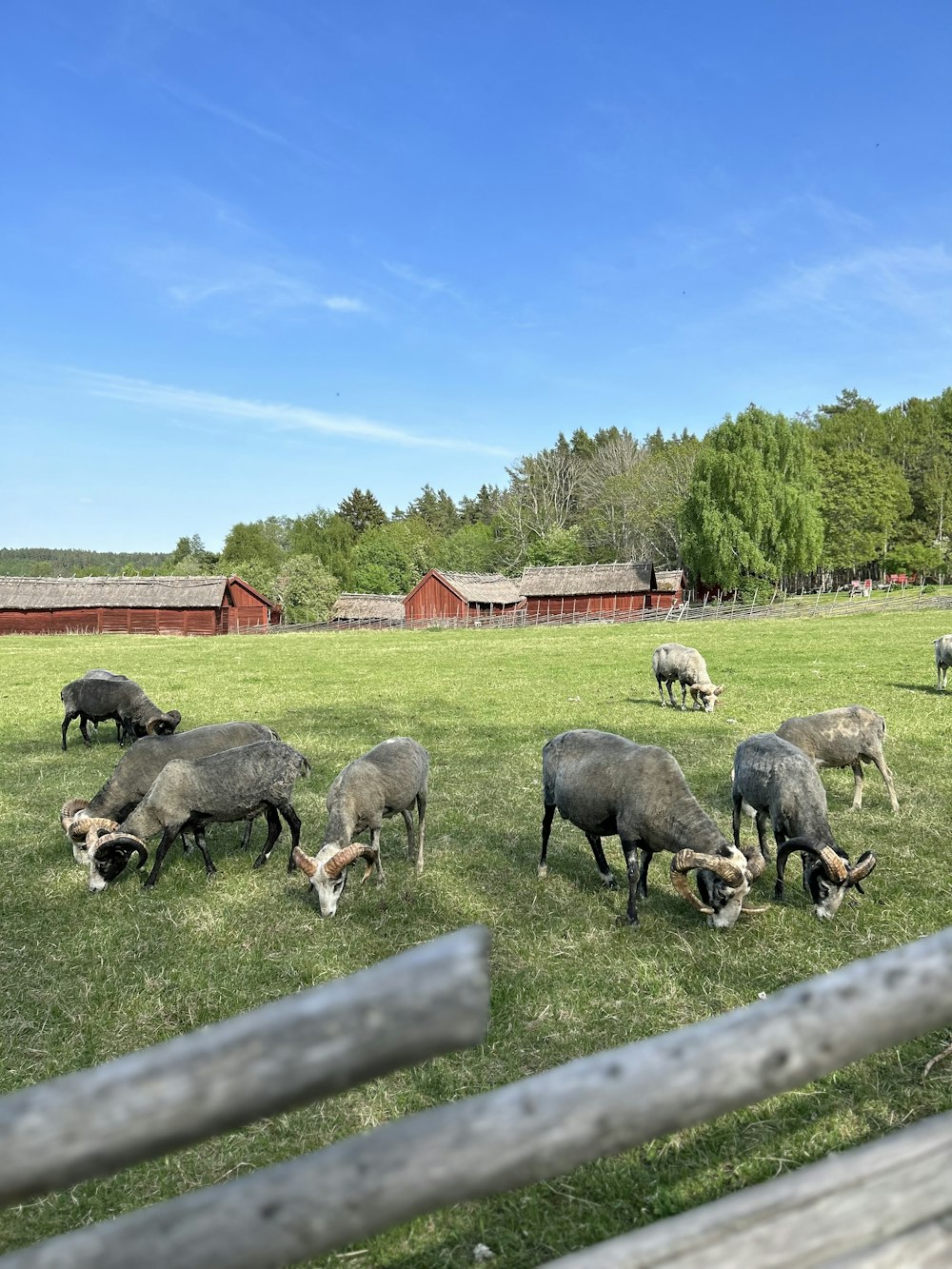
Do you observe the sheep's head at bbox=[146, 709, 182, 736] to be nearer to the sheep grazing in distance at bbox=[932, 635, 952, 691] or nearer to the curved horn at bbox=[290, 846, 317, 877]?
the curved horn at bbox=[290, 846, 317, 877]

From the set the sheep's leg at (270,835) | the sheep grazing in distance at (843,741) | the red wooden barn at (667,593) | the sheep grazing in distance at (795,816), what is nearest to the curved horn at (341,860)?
the sheep's leg at (270,835)

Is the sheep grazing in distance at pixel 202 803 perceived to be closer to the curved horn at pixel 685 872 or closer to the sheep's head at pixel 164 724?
the curved horn at pixel 685 872

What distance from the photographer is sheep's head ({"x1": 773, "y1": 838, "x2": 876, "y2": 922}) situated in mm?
7672

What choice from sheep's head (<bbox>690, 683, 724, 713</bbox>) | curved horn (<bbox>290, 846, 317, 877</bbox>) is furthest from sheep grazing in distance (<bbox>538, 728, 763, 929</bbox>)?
sheep's head (<bbox>690, 683, 724, 713</bbox>)

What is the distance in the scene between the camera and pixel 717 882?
751 cm

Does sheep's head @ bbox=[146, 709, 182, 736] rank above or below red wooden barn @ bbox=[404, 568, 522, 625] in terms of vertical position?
below

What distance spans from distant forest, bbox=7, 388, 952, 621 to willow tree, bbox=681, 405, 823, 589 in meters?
0.12

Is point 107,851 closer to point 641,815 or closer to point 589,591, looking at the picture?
point 641,815

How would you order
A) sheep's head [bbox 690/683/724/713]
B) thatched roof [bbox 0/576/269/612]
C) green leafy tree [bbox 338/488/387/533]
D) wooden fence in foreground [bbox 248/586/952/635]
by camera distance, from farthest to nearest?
green leafy tree [bbox 338/488/387/533]
thatched roof [bbox 0/576/269/612]
wooden fence in foreground [bbox 248/586/952/635]
sheep's head [bbox 690/683/724/713]

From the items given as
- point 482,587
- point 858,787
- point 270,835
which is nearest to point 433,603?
point 482,587

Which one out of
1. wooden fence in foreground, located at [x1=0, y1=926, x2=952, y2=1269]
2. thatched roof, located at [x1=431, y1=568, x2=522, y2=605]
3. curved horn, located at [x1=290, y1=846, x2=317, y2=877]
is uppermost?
thatched roof, located at [x1=431, y1=568, x2=522, y2=605]

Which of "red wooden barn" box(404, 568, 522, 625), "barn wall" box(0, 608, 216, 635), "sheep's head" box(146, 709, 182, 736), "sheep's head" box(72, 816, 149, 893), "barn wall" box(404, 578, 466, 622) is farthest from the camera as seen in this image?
"barn wall" box(404, 578, 466, 622)

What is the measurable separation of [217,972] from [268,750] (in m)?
3.30

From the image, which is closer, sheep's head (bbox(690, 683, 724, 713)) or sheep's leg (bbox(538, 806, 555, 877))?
sheep's leg (bbox(538, 806, 555, 877))
